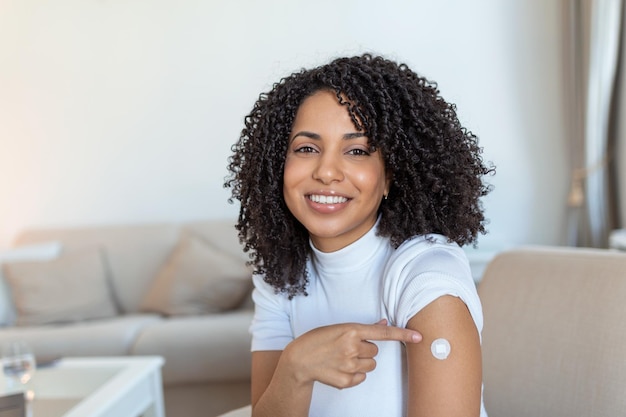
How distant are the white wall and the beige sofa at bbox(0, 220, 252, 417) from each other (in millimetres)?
302

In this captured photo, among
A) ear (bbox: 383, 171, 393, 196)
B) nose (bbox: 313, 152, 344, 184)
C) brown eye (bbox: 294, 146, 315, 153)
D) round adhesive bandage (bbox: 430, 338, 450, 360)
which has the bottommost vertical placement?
round adhesive bandage (bbox: 430, 338, 450, 360)

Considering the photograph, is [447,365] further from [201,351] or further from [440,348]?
[201,351]

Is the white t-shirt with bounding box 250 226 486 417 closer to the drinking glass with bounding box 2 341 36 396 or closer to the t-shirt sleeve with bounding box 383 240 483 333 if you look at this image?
the t-shirt sleeve with bounding box 383 240 483 333

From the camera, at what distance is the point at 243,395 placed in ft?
→ 9.66

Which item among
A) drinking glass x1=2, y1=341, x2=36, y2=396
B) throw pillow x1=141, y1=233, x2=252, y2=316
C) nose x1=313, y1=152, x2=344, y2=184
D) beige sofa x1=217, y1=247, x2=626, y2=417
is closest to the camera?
nose x1=313, y1=152, x2=344, y2=184

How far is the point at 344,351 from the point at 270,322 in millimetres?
353

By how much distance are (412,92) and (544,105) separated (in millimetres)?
2682

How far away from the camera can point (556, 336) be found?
1.38m

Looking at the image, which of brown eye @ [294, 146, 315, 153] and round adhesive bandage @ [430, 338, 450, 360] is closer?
round adhesive bandage @ [430, 338, 450, 360]

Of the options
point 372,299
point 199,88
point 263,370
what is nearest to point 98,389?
point 263,370

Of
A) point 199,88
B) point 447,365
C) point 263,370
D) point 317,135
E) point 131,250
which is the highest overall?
point 199,88

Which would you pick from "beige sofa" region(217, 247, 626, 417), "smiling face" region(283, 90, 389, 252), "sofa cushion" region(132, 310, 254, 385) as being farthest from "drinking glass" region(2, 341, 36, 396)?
"smiling face" region(283, 90, 389, 252)

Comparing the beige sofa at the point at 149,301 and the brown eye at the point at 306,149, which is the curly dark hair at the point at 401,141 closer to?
the brown eye at the point at 306,149

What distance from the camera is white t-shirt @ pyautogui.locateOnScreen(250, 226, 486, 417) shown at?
3.58ft
